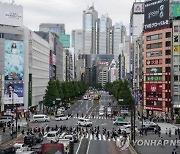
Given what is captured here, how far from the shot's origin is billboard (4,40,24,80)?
287ft

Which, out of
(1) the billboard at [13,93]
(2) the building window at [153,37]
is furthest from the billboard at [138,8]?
(1) the billboard at [13,93]

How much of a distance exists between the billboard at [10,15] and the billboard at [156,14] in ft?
94.1

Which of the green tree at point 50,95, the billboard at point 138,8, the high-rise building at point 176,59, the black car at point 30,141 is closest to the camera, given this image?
the black car at point 30,141

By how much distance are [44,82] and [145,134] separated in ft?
242

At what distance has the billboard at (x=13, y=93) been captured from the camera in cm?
8494

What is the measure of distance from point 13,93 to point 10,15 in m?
17.3

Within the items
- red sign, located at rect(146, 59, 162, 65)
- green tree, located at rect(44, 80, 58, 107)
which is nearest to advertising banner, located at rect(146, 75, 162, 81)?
red sign, located at rect(146, 59, 162, 65)

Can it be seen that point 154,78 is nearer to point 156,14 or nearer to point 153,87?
point 153,87

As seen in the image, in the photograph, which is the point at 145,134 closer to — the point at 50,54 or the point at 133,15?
the point at 50,54

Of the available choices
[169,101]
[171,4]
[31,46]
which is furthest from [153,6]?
[31,46]

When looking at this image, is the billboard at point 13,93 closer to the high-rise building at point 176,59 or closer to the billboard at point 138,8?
the high-rise building at point 176,59

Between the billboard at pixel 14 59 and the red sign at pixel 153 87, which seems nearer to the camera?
the billboard at pixel 14 59

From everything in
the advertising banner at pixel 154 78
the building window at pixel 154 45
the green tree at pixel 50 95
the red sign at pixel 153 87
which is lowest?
the green tree at pixel 50 95

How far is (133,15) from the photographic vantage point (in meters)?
176
